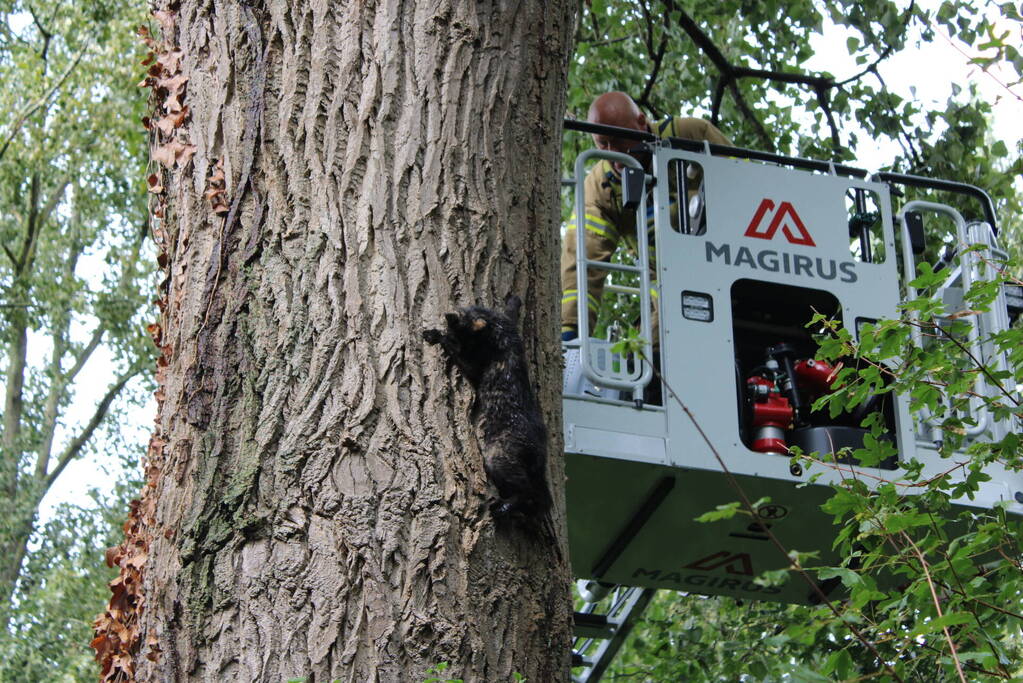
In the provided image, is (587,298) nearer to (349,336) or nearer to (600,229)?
(600,229)

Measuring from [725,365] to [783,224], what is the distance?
0.83 meters

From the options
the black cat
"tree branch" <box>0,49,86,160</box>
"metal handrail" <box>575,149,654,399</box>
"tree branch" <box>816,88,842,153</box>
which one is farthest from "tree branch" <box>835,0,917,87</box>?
"tree branch" <box>0,49,86,160</box>

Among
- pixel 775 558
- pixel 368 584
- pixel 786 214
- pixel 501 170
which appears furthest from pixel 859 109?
pixel 368 584

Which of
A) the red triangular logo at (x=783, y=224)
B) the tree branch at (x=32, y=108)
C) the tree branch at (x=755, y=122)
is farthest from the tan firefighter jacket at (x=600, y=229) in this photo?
the tree branch at (x=32, y=108)

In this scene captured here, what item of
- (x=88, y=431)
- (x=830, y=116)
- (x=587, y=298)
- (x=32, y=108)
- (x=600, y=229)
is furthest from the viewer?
(x=88, y=431)

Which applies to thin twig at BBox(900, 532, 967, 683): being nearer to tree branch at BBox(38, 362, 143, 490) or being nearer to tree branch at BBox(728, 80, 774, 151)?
tree branch at BBox(728, 80, 774, 151)

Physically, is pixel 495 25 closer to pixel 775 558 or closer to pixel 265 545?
pixel 265 545

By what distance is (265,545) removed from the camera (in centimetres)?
219

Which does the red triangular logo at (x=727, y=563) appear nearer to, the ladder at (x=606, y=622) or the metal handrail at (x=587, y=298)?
the ladder at (x=606, y=622)

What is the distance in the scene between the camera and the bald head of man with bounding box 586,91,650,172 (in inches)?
252

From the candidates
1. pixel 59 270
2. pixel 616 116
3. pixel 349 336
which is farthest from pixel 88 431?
pixel 349 336

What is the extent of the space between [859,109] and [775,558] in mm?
3798

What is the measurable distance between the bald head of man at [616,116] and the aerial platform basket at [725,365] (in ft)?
1.92

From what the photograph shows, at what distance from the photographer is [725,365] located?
5.17 metres
